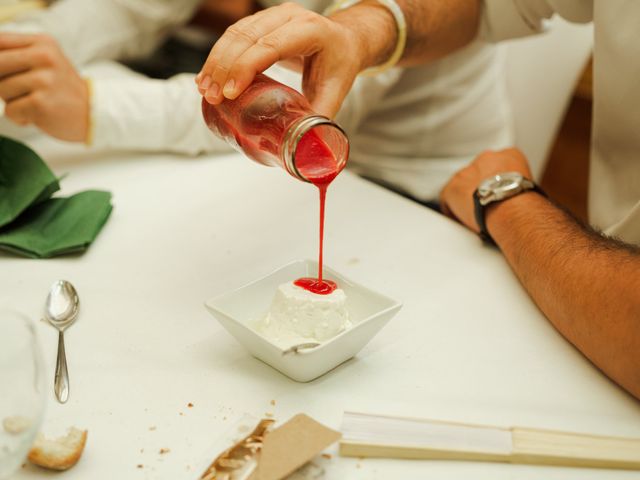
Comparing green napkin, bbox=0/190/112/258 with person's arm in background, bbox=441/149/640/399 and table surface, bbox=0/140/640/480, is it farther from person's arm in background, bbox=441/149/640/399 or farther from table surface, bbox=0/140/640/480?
person's arm in background, bbox=441/149/640/399

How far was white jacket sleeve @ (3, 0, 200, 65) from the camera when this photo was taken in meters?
1.68

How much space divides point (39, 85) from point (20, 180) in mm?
227

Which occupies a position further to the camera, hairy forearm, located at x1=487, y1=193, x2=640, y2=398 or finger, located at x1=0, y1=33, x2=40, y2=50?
finger, located at x1=0, y1=33, x2=40, y2=50

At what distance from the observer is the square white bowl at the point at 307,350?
2.61 feet

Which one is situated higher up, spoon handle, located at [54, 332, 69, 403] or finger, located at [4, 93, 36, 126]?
finger, located at [4, 93, 36, 126]

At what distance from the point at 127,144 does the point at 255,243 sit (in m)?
0.40

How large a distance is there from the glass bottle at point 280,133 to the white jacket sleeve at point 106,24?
914mm

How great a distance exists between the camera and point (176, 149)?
4.58 feet

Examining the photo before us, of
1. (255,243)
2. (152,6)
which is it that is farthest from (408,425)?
(152,6)

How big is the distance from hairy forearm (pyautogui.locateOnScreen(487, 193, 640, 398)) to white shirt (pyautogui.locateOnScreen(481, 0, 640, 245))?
146mm

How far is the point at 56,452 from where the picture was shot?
0.69 m

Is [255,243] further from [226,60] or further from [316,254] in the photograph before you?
[226,60]

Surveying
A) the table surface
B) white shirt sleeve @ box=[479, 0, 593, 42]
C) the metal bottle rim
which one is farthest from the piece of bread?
white shirt sleeve @ box=[479, 0, 593, 42]

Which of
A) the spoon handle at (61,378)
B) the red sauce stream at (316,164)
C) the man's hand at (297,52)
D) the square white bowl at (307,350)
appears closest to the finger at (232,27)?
the man's hand at (297,52)
